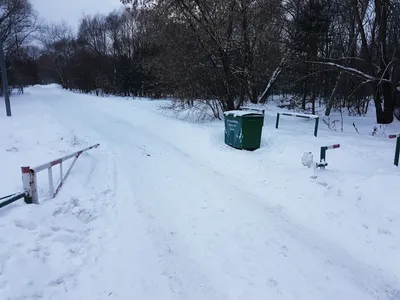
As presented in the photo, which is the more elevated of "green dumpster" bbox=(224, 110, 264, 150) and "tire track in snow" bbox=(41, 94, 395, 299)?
"green dumpster" bbox=(224, 110, 264, 150)

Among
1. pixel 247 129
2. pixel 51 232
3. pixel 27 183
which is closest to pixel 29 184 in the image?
pixel 27 183

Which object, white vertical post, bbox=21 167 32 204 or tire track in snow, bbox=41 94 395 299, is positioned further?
white vertical post, bbox=21 167 32 204

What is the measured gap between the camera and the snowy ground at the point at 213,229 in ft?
11.0

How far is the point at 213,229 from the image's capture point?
4613 mm

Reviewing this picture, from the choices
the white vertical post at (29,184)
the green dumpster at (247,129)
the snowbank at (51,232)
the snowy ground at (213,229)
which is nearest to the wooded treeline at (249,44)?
the green dumpster at (247,129)

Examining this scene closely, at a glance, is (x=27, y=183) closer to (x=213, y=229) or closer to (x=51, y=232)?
(x=51, y=232)

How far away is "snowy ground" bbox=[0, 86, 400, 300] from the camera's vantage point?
334 cm

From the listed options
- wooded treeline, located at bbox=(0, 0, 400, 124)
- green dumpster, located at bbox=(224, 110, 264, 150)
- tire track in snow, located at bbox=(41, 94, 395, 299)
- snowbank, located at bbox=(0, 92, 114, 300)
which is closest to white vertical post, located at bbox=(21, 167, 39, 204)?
snowbank, located at bbox=(0, 92, 114, 300)

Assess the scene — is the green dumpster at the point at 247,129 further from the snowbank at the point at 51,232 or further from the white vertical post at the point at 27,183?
the white vertical post at the point at 27,183

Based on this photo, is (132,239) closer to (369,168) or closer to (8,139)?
(369,168)

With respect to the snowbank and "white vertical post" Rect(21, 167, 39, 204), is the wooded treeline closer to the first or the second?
the snowbank

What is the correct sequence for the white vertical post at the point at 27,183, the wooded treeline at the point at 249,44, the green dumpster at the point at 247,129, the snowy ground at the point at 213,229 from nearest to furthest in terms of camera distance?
1. the snowy ground at the point at 213,229
2. the white vertical post at the point at 27,183
3. the green dumpster at the point at 247,129
4. the wooded treeline at the point at 249,44

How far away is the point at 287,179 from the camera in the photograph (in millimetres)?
6445

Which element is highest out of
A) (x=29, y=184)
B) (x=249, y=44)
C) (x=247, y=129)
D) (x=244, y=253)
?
(x=249, y=44)
